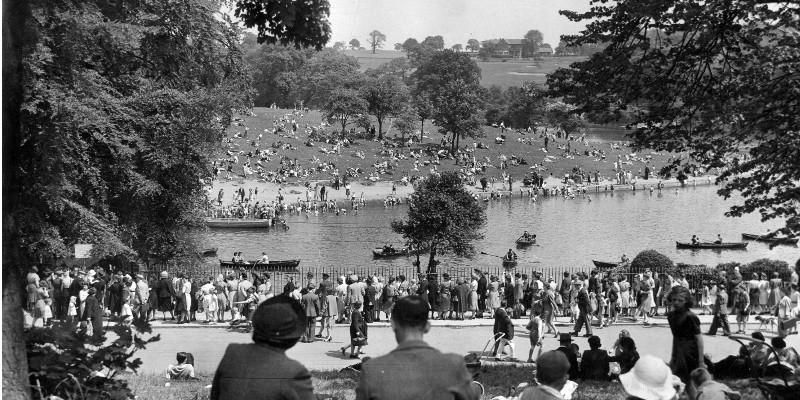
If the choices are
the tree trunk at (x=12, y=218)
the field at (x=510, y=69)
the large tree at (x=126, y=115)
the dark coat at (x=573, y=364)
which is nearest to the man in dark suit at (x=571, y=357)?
the dark coat at (x=573, y=364)

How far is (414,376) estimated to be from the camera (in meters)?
4.19

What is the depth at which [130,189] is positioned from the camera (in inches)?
907

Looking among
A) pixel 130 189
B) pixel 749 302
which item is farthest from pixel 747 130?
pixel 130 189

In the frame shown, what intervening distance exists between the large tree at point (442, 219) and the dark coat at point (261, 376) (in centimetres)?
2982

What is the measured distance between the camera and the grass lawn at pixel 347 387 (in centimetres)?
1058

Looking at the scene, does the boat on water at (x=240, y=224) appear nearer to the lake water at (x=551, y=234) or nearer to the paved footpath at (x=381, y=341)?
the lake water at (x=551, y=234)

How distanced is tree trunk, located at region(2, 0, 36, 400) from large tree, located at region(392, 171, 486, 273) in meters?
27.7

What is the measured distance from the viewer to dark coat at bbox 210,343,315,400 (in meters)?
4.20

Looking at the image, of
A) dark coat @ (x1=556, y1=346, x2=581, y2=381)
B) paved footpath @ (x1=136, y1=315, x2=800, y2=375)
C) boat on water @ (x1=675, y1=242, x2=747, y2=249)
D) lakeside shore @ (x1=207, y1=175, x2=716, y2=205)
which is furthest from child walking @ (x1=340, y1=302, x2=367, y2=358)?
lakeside shore @ (x1=207, y1=175, x2=716, y2=205)

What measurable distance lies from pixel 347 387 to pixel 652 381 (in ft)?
21.8

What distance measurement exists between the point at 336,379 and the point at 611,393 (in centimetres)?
422

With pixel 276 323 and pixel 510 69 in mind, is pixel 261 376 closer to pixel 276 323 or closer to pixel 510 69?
pixel 276 323

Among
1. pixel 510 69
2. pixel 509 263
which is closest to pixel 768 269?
pixel 509 263

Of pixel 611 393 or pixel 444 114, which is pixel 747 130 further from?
pixel 444 114
